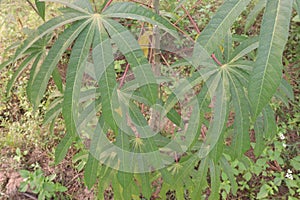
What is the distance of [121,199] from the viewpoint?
1.43 m

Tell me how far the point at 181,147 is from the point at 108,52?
0.62 meters

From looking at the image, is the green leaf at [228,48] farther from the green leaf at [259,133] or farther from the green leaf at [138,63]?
the green leaf at [138,63]

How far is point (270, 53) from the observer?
2.40 ft

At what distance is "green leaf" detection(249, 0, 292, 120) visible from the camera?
73cm

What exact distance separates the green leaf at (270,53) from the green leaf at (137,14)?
0.23 meters

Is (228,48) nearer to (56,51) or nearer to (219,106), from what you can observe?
(219,106)

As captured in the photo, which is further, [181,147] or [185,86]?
[181,147]

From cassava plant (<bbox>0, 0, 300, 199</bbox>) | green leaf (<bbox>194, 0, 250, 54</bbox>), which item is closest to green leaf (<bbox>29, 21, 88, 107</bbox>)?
cassava plant (<bbox>0, 0, 300, 199</bbox>)

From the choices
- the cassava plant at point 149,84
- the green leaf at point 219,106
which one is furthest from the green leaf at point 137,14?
the green leaf at point 219,106

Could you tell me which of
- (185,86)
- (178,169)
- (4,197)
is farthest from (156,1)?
(4,197)

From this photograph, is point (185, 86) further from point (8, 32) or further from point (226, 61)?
point (8, 32)

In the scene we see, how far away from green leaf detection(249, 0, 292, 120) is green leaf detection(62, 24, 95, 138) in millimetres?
367

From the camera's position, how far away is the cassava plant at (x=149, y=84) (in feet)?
2.50

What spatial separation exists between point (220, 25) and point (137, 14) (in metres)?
0.19
